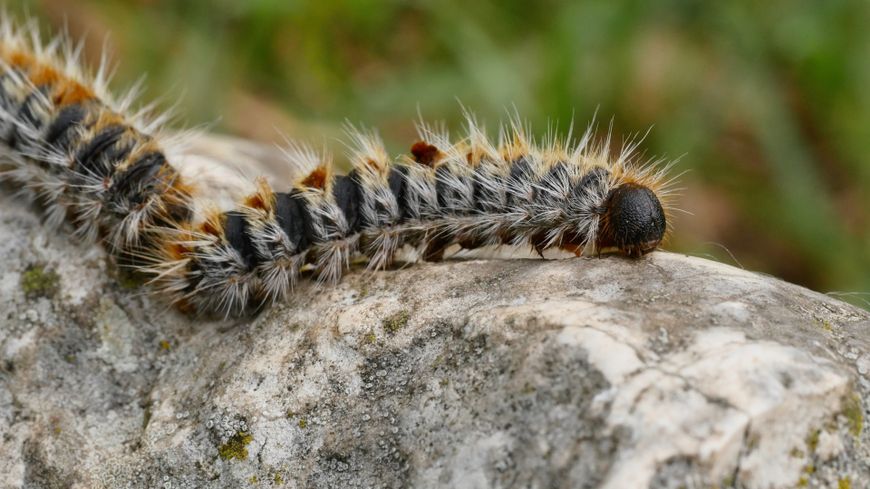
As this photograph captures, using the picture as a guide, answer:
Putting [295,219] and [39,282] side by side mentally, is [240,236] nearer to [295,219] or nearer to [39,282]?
[295,219]

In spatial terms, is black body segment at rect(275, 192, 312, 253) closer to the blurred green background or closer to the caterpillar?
the caterpillar

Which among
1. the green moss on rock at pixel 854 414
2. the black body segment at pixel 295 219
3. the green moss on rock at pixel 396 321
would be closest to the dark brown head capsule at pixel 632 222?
the green moss on rock at pixel 396 321

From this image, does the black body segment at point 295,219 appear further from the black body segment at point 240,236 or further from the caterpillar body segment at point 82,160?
the caterpillar body segment at point 82,160

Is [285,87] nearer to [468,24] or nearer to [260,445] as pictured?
[468,24]

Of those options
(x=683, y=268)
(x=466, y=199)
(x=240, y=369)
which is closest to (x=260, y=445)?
(x=240, y=369)

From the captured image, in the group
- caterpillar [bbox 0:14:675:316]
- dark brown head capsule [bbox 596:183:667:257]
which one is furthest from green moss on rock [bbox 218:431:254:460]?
dark brown head capsule [bbox 596:183:667:257]

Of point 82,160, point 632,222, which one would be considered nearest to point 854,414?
point 632,222
